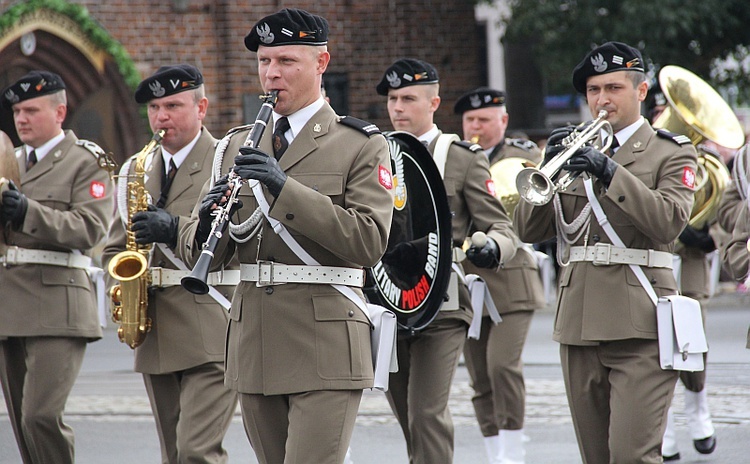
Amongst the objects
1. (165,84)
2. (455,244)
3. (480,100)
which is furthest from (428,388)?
(480,100)

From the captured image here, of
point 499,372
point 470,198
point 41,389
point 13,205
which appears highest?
point 13,205

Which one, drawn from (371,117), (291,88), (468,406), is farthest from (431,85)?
(371,117)

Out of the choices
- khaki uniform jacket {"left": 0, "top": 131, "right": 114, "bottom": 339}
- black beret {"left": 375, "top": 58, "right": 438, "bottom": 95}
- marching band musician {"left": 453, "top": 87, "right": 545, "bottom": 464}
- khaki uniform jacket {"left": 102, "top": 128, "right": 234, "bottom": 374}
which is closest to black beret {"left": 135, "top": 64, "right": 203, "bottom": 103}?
khaki uniform jacket {"left": 102, "top": 128, "right": 234, "bottom": 374}

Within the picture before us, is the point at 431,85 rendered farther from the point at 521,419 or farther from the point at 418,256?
the point at 521,419

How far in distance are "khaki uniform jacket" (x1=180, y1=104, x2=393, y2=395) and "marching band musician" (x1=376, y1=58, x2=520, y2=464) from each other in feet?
5.87

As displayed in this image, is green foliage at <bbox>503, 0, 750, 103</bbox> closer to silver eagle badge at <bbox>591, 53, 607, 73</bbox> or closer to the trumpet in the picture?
silver eagle badge at <bbox>591, 53, 607, 73</bbox>

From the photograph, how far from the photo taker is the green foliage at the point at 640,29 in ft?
55.7

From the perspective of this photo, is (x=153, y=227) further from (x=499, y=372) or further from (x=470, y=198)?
(x=499, y=372)

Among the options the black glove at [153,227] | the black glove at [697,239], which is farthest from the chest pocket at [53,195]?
the black glove at [697,239]

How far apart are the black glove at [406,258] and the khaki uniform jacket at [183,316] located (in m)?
0.85

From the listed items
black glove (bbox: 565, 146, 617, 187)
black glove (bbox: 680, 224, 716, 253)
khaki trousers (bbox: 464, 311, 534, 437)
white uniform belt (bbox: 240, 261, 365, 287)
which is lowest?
khaki trousers (bbox: 464, 311, 534, 437)

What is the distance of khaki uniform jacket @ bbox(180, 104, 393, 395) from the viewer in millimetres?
4684

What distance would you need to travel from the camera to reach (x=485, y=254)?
6703 millimetres

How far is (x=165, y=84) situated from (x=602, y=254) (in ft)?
7.88
